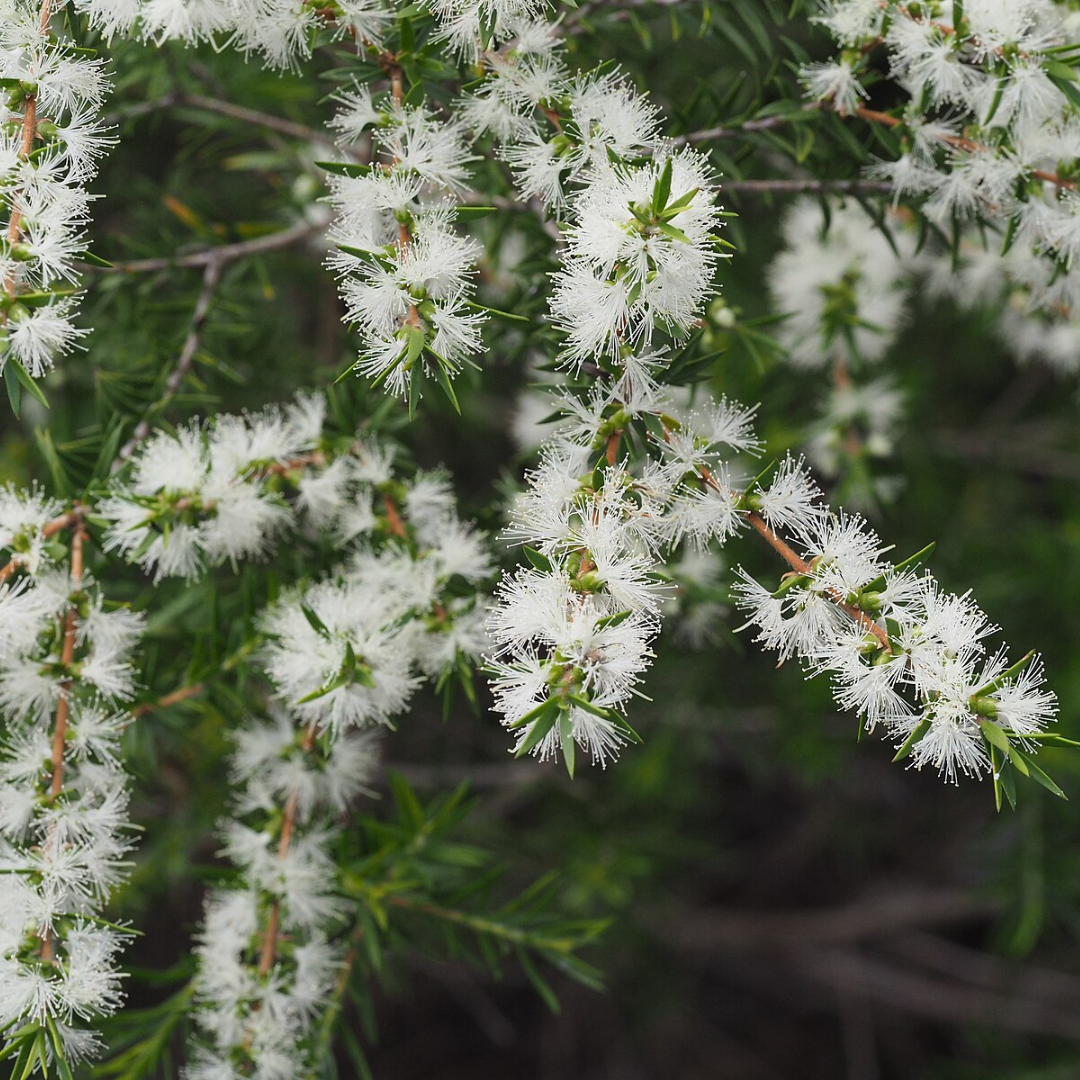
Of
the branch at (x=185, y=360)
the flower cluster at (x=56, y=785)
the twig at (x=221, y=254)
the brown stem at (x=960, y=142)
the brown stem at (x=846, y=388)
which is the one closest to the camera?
the flower cluster at (x=56, y=785)

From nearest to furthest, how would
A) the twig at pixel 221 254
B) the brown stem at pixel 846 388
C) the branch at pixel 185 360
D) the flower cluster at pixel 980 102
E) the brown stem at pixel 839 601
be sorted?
the brown stem at pixel 839 601
the flower cluster at pixel 980 102
the branch at pixel 185 360
the twig at pixel 221 254
the brown stem at pixel 846 388

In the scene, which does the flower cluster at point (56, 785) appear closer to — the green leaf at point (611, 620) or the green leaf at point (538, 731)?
the green leaf at point (538, 731)

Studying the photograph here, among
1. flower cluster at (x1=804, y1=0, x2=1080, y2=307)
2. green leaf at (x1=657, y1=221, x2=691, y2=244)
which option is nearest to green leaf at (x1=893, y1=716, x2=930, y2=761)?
green leaf at (x1=657, y1=221, x2=691, y2=244)

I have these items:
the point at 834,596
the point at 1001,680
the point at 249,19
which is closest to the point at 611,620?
the point at 834,596

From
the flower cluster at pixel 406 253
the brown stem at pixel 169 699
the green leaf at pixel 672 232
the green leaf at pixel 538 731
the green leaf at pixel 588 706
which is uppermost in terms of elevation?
the green leaf at pixel 672 232

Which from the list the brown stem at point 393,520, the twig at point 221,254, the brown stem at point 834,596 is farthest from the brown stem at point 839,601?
the twig at point 221,254

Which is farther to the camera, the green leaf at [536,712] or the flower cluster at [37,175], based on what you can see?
the flower cluster at [37,175]
